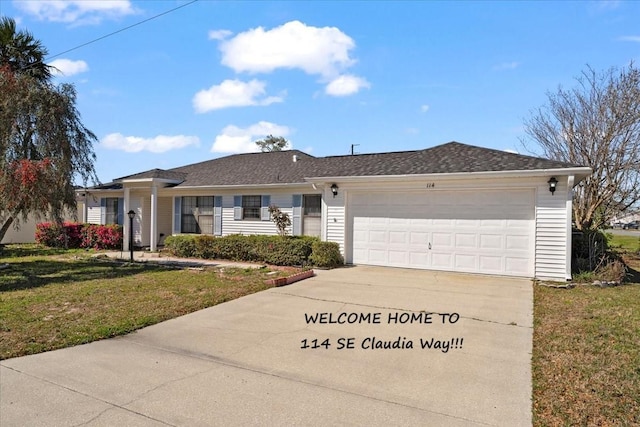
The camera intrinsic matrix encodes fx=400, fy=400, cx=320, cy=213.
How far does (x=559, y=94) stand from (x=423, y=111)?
803 cm

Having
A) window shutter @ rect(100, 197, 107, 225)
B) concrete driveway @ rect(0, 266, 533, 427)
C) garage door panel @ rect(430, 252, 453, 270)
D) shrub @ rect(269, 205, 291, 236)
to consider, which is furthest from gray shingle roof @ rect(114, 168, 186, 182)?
garage door panel @ rect(430, 252, 453, 270)

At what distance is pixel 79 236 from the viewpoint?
58.3 feet

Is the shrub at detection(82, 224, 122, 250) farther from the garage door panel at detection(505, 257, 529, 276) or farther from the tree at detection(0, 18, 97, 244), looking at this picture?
the garage door panel at detection(505, 257, 529, 276)

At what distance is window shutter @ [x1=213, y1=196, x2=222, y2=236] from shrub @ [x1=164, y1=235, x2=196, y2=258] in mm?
1327

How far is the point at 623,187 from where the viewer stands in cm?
1747

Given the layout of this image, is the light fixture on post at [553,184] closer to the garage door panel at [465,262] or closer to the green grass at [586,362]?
the garage door panel at [465,262]

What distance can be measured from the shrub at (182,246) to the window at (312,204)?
407 cm

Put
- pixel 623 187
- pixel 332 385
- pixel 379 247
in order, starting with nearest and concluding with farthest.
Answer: pixel 332 385 → pixel 379 247 → pixel 623 187

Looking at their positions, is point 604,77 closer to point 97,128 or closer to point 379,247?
point 379,247

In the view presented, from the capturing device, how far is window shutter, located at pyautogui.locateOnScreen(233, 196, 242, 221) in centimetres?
1503

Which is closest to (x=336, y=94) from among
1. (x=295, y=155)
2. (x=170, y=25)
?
(x=295, y=155)

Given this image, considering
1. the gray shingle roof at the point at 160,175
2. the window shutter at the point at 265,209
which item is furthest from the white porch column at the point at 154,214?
the window shutter at the point at 265,209

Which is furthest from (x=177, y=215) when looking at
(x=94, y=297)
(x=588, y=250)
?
(x=588, y=250)

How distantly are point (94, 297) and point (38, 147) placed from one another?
5531 millimetres
